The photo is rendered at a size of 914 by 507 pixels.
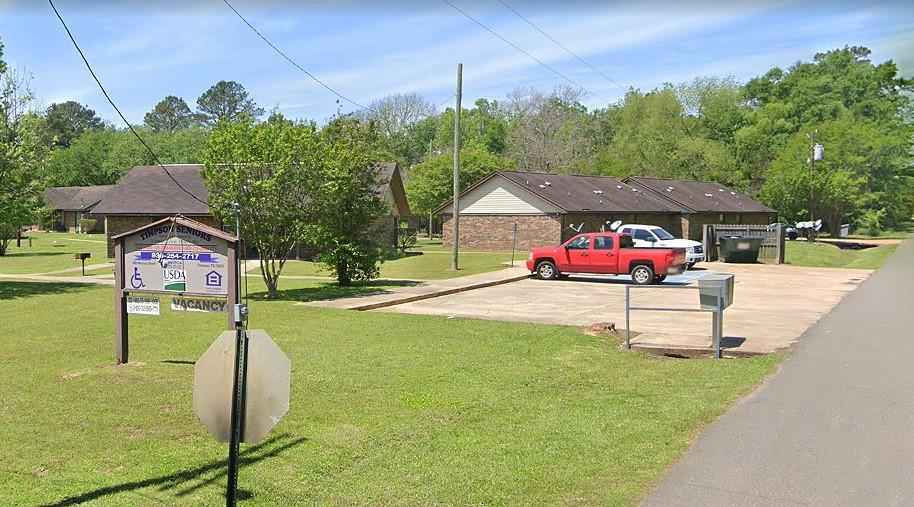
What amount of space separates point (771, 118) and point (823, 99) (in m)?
14.4

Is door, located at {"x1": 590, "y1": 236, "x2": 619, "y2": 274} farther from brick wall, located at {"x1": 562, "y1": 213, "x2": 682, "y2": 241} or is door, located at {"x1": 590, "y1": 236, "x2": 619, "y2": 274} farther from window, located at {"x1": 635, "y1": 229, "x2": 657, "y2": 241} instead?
brick wall, located at {"x1": 562, "y1": 213, "x2": 682, "y2": 241}

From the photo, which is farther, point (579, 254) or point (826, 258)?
point (826, 258)

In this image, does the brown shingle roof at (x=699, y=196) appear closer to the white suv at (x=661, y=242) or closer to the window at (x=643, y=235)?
the white suv at (x=661, y=242)

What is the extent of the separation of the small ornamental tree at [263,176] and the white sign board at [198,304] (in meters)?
7.75

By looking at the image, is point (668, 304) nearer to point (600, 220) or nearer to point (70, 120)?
point (600, 220)

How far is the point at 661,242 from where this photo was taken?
111ft

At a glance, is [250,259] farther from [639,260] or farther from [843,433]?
[843,433]

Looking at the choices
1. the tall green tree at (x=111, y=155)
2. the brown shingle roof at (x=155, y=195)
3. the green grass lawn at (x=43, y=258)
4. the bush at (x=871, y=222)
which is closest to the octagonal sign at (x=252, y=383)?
the green grass lawn at (x=43, y=258)

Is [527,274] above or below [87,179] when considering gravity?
below

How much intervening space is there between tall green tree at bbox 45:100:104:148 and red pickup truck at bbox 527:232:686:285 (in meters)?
131

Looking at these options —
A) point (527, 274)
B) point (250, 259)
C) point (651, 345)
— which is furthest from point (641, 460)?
point (250, 259)

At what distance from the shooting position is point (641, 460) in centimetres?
663

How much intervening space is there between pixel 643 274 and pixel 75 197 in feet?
238

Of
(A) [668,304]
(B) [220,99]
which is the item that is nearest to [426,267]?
(A) [668,304]
